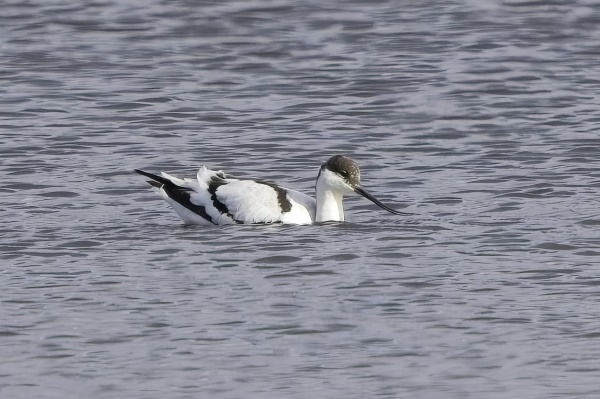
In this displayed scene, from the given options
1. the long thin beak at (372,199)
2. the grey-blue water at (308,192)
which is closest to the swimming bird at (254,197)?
the long thin beak at (372,199)

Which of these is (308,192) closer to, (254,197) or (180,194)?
(254,197)

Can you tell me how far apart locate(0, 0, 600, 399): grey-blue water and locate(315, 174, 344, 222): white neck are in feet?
0.83

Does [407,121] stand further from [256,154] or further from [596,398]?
[596,398]

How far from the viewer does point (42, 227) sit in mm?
12281

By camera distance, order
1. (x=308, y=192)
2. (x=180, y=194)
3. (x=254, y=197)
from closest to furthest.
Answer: (x=254, y=197), (x=180, y=194), (x=308, y=192)

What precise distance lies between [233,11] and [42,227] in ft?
33.1

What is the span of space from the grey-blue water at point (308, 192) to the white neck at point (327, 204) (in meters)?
0.25

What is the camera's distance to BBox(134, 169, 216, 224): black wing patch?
12867 mm

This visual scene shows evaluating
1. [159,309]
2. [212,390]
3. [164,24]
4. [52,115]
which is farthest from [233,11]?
[212,390]

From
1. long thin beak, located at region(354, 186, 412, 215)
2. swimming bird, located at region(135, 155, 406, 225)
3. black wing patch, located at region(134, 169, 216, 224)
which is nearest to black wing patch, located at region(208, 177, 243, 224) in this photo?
swimming bird, located at region(135, 155, 406, 225)

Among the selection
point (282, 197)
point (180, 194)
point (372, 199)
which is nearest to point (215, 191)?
point (180, 194)

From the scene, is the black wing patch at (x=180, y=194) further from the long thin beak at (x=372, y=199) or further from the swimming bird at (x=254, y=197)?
the long thin beak at (x=372, y=199)

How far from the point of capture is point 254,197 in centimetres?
1283

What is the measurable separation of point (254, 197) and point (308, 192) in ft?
4.51
